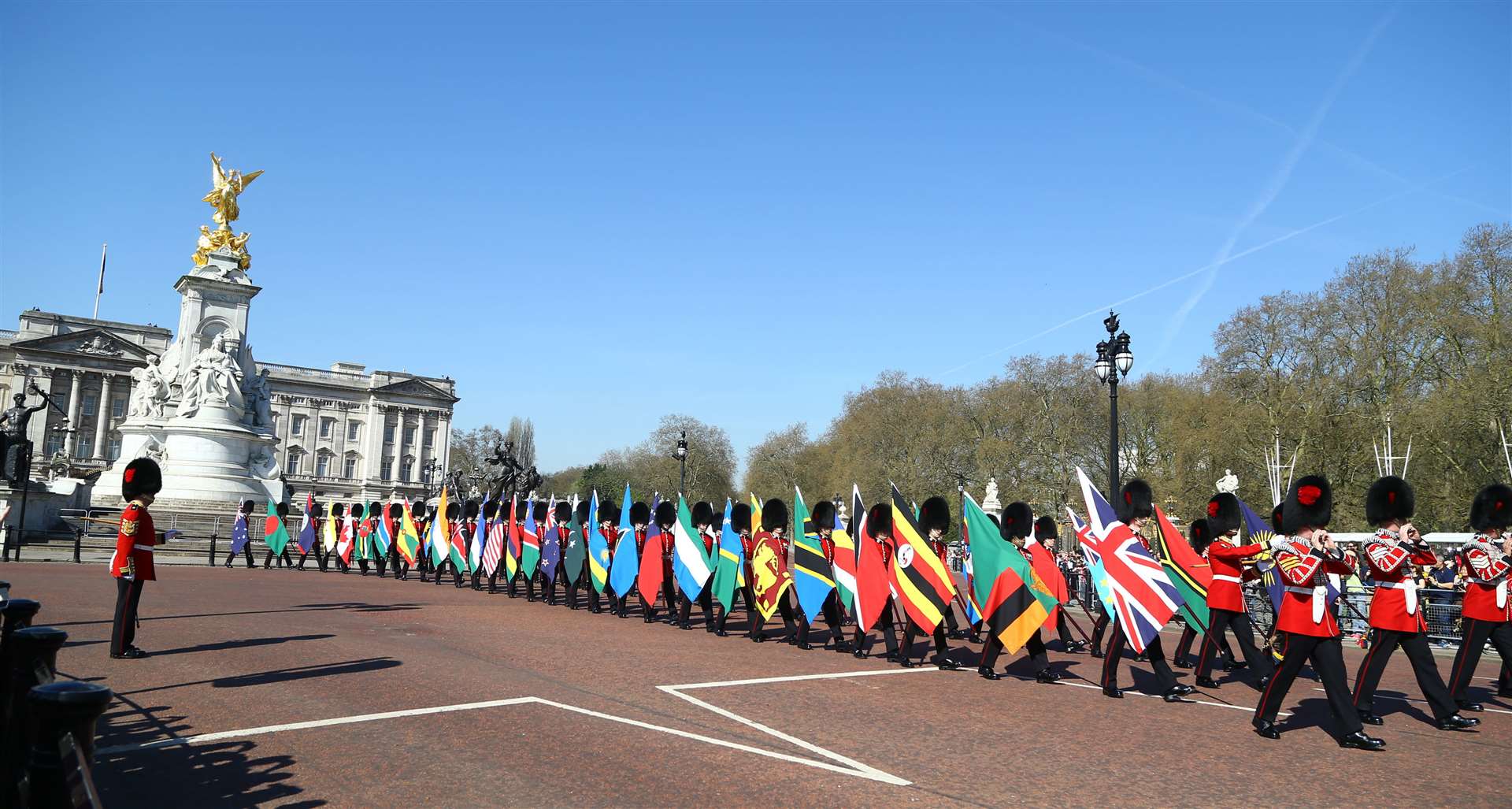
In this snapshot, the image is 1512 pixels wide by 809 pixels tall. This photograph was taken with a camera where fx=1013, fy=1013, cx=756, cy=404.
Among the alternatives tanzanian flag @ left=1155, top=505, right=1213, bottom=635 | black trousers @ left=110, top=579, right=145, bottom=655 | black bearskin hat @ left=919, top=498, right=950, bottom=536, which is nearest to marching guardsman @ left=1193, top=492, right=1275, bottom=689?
tanzanian flag @ left=1155, top=505, right=1213, bottom=635

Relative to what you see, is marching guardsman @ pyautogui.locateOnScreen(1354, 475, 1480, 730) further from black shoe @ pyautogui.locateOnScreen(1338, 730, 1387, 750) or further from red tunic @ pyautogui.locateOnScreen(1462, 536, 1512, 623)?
red tunic @ pyautogui.locateOnScreen(1462, 536, 1512, 623)

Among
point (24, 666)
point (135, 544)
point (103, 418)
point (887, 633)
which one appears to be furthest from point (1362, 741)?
point (103, 418)

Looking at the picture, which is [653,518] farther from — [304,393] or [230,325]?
[304,393]

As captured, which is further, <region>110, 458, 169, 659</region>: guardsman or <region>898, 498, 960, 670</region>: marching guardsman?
<region>898, 498, 960, 670</region>: marching guardsman

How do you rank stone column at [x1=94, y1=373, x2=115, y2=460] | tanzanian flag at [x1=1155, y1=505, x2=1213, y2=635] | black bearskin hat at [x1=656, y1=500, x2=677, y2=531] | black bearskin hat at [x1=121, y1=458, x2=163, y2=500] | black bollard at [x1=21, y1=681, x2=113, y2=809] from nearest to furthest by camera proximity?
black bollard at [x1=21, y1=681, x2=113, y2=809]
black bearskin hat at [x1=121, y1=458, x2=163, y2=500]
tanzanian flag at [x1=1155, y1=505, x2=1213, y2=635]
black bearskin hat at [x1=656, y1=500, x2=677, y2=531]
stone column at [x1=94, y1=373, x2=115, y2=460]

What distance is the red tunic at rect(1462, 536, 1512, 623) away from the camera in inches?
383

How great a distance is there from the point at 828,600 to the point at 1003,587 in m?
3.12

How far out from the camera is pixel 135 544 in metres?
10.5

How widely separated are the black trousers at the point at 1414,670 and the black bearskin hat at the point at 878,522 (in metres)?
5.47

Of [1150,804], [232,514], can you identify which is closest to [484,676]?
[1150,804]

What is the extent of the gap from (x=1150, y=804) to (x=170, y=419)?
131ft

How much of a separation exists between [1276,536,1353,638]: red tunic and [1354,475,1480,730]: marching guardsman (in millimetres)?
877

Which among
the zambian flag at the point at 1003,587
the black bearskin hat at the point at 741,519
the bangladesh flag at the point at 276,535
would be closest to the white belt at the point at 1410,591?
the zambian flag at the point at 1003,587

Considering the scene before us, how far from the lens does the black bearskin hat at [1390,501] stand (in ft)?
28.5
